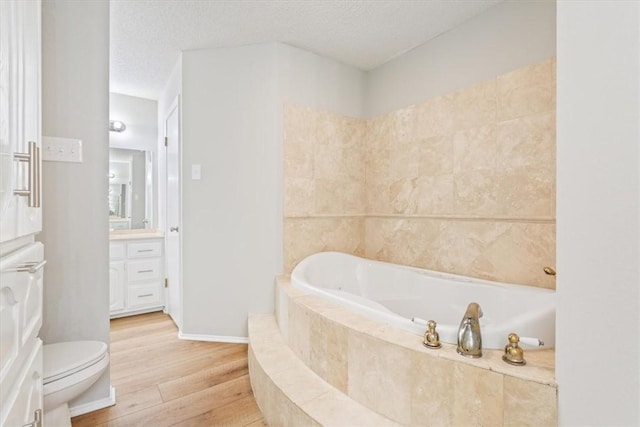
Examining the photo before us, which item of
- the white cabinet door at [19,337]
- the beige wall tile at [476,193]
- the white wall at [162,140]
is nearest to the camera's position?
the white cabinet door at [19,337]

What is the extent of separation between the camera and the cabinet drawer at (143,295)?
2975 millimetres

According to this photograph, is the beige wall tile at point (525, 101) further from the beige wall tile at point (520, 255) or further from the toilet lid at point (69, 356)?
the toilet lid at point (69, 356)

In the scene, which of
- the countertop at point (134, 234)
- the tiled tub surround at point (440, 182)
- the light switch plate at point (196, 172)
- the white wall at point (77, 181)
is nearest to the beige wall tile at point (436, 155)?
the tiled tub surround at point (440, 182)

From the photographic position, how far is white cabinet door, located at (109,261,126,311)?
9.41 ft

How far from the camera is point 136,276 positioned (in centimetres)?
300

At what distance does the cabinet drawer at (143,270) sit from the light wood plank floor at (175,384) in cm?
56

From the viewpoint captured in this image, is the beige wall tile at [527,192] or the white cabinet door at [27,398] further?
the beige wall tile at [527,192]

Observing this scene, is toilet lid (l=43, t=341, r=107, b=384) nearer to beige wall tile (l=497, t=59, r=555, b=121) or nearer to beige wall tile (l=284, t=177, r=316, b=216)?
beige wall tile (l=284, t=177, r=316, b=216)

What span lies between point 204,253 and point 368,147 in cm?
175

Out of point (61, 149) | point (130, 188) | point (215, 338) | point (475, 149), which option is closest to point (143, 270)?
point (130, 188)

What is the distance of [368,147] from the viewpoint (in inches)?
113

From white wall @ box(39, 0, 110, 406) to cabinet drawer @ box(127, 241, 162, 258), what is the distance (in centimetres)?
153

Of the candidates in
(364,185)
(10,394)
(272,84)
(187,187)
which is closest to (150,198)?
(187,187)

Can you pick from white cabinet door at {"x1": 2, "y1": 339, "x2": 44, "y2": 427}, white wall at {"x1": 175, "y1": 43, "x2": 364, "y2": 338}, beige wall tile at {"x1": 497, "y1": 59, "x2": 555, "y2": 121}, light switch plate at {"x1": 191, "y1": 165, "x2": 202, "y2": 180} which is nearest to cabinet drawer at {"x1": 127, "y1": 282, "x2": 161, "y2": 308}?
white wall at {"x1": 175, "y1": 43, "x2": 364, "y2": 338}
